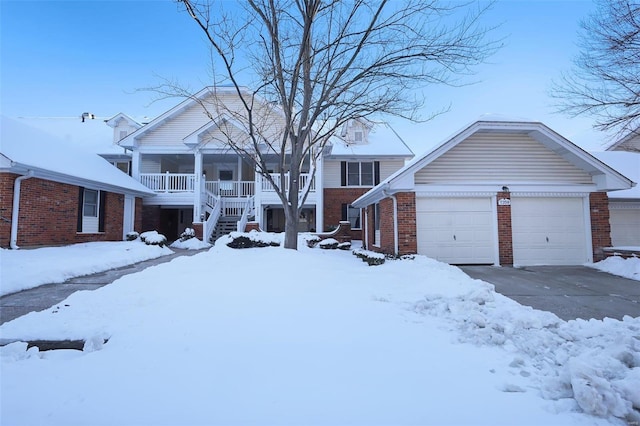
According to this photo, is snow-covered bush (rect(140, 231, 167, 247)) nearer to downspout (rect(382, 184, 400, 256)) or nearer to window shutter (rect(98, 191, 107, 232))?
window shutter (rect(98, 191, 107, 232))

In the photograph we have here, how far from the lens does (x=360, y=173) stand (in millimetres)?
20500

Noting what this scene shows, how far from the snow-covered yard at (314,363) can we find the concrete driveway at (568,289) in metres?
1.16

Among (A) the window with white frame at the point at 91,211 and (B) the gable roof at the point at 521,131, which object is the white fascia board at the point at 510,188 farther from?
(A) the window with white frame at the point at 91,211

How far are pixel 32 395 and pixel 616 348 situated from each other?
5031 mm

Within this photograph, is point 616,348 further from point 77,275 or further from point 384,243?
point 77,275

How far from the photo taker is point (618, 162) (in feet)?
46.9

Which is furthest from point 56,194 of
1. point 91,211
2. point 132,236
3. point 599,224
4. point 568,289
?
point 599,224

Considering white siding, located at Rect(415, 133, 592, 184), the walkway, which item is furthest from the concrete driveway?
the walkway

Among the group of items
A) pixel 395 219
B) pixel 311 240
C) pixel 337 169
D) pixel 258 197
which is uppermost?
pixel 337 169

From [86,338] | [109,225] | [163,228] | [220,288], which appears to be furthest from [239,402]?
[163,228]

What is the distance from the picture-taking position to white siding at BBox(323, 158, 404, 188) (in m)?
20.3

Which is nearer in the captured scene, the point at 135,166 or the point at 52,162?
the point at 52,162

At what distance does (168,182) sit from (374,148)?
13.2 meters

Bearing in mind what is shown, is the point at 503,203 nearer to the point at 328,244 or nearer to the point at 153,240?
the point at 328,244
